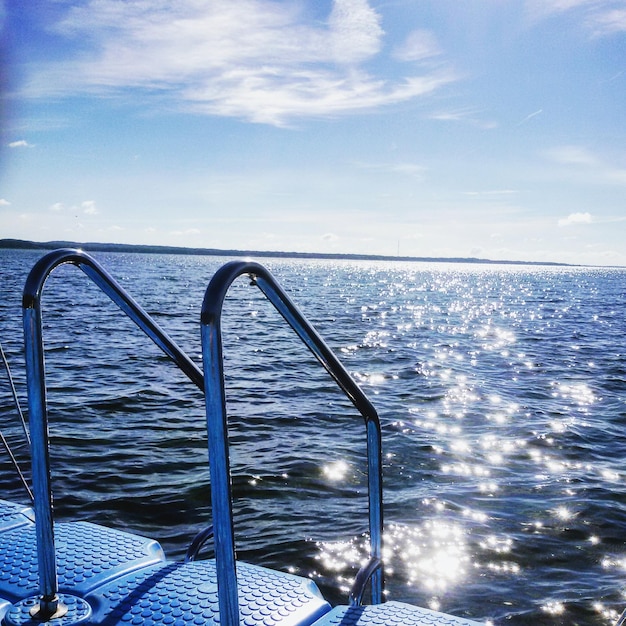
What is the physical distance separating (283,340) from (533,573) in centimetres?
1437

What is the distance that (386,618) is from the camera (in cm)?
216

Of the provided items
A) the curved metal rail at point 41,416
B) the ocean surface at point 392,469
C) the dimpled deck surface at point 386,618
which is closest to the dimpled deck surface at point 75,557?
the curved metal rail at point 41,416

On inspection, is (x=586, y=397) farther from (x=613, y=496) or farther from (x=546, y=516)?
(x=546, y=516)

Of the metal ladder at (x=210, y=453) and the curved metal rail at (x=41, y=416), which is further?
the curved metal rail at (x=41, y=416)

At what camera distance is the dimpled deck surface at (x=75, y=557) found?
2170 millimetres

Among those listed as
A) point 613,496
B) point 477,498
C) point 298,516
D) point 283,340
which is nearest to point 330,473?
point 298,516

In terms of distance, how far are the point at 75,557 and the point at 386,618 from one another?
1211 mm

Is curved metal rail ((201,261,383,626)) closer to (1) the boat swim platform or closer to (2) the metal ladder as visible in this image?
(2) the metal ladder

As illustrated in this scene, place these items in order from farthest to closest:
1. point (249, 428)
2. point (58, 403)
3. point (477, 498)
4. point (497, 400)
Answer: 1. point (497, 400)
2. point (58, 403)
3. point (249, 428)
4. point (477, 498)

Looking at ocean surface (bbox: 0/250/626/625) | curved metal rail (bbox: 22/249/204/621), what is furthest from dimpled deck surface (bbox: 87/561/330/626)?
ocean surface (bbox: 0/250/626/625)

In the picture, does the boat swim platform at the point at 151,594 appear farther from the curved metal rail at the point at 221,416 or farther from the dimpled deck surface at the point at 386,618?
the curved metal rail at the point at 221,416

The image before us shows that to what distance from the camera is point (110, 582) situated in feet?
7.27

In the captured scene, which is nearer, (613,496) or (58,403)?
(613,496)

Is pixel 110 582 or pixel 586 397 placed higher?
pixel 110 582
